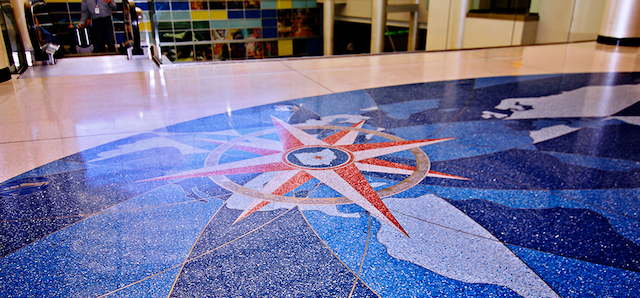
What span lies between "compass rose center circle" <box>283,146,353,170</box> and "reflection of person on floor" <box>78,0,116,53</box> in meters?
7.35

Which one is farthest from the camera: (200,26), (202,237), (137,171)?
(200,26)

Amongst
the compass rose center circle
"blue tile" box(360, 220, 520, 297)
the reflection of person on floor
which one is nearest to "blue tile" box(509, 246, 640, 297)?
"blue tile" box(360, 220, 520, 297)

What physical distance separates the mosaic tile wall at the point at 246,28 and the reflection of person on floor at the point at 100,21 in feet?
3.75

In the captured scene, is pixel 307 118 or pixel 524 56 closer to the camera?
pixel 307 118

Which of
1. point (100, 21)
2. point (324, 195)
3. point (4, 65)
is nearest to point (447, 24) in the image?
point (100, 21)

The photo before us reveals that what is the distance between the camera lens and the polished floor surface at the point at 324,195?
1.62 meters

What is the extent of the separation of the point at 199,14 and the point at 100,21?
2.06 m

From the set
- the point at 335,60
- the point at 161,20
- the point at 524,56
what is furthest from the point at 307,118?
the point at 524,56

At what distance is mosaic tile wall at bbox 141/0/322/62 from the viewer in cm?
782

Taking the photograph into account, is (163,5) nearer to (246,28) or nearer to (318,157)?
(246,28)

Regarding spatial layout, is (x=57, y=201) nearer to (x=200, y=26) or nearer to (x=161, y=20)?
(x=161, y=20)

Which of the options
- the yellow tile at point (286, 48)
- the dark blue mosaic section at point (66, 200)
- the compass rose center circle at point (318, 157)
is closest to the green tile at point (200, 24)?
the yellow tile at point (286, 48)

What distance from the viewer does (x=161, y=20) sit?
22.8 feet

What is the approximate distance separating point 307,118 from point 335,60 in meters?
3.68
